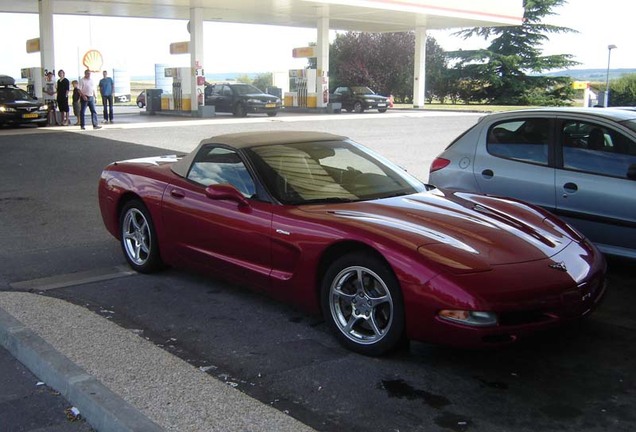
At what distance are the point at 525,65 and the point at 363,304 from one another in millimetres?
45738

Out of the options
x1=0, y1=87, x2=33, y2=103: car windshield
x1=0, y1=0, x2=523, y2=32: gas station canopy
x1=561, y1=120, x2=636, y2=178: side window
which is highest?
x1=0, y1=0, x2=523, y2=32: gas station canopy

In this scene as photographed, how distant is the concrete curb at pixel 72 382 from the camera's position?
10.6 ft

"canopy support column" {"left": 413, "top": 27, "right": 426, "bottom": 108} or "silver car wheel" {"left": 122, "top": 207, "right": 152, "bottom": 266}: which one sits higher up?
"canopy support column" {"left": 413, "top": 27, "right": 426, "bottom": 108}

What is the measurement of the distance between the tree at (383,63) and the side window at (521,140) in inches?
1705

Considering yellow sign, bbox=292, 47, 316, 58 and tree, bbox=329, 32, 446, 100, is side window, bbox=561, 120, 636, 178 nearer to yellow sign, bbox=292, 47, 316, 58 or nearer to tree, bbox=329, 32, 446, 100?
yellow sign, bbox=292, 47, 316, 58

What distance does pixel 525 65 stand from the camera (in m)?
46.3

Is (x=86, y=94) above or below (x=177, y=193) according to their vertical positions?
above

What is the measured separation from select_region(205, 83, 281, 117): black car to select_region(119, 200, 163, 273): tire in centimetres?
2343

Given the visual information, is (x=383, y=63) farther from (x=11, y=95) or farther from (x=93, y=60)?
(x=11, y=95)

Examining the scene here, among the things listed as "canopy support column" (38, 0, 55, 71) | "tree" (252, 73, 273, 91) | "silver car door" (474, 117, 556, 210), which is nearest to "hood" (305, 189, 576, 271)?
"silver car door" (474, 117, 556, 210)

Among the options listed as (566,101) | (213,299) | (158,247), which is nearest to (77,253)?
(158,247)

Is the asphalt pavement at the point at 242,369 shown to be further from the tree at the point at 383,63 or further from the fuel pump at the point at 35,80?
the tree at the point at 383,63

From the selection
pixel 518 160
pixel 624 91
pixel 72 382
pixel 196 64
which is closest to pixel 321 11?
pixel 196 64

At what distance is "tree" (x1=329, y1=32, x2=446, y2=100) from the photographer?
4928 centimetres
